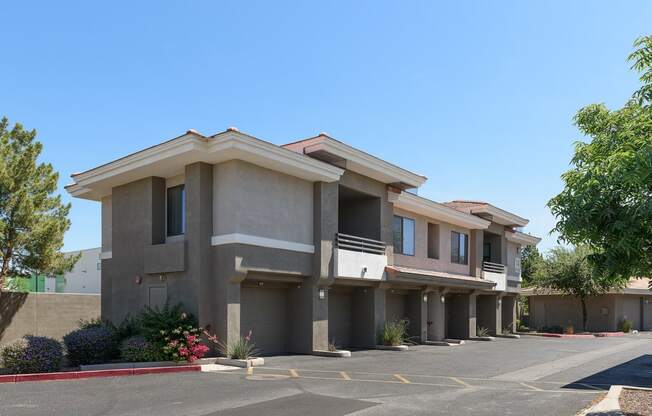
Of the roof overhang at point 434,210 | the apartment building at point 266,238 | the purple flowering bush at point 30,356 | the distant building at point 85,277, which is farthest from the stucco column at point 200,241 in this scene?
the distant building at point 85,277

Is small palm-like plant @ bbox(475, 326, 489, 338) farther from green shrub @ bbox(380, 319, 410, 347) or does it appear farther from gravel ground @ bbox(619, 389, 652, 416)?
gravel ground @ bbox(619, 389, 652, 416)

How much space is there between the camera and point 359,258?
80.1 ft

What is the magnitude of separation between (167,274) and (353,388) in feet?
30.2

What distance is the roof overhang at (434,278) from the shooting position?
85.5ft

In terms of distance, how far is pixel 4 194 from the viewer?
24328 mm

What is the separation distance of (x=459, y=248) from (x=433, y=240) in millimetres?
3122

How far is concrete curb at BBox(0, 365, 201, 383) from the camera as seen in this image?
48.2ft

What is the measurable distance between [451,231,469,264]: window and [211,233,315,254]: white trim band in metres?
14.5

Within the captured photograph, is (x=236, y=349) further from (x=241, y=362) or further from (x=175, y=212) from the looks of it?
(x=175, y=212)

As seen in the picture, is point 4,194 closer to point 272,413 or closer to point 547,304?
point 272,413

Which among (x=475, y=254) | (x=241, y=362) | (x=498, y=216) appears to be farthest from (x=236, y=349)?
(x=498, y=216)

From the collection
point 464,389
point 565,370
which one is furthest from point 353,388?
point 565,370

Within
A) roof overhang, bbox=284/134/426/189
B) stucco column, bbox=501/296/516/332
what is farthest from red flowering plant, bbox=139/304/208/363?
stucco column, bbox=501/296/516/332

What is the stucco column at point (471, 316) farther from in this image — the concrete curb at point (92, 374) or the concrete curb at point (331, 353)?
the concrete curb at point (92, 374)
